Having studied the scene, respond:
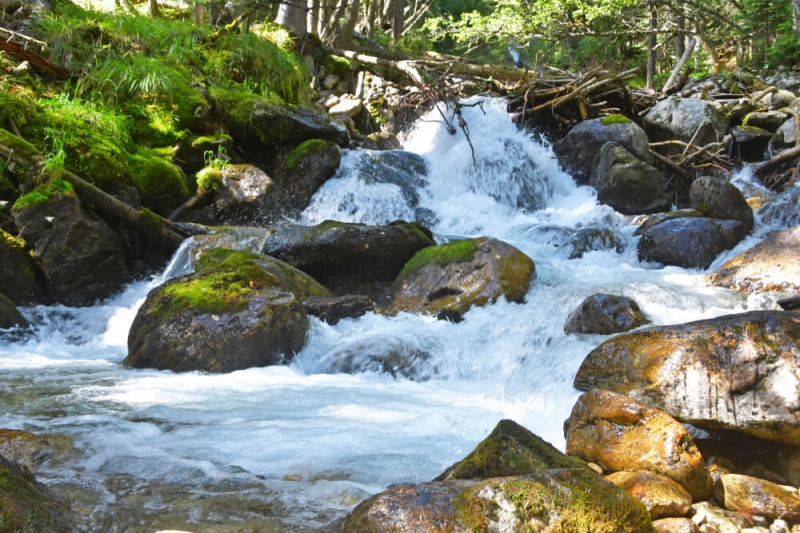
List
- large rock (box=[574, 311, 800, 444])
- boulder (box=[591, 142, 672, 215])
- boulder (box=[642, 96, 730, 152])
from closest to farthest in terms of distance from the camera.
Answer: large rock (box=[574, 311, 800, 444]) < boulder (box=[591, 142, 672, 215]) < boulder (box=[642, 96, 730, 152])

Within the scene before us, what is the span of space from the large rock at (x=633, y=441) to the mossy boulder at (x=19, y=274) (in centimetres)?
603

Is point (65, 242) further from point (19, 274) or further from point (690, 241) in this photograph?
point (690, 241)

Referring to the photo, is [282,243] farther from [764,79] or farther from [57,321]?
[764,79]

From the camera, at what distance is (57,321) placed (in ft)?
20.9

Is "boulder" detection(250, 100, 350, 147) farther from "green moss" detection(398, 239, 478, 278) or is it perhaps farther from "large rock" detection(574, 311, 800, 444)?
"large rock" detection(574, 311, 800, 444)

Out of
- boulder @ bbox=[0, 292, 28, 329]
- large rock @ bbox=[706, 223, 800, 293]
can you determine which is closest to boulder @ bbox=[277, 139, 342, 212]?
boulder @ bbox=[0, 292, 28, 329]

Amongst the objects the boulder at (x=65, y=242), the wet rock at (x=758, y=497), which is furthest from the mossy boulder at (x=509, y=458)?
the boulder at (x=65, y=242)

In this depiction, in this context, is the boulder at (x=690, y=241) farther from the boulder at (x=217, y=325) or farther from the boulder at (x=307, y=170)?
the boulder at (x=217, y=325)

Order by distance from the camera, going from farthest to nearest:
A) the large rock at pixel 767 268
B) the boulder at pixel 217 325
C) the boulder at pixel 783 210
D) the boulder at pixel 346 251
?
the boulder at pixel 783 210, the boulder at pixel 346 251, the large rock at pixel 767 268, the boulder at pixel 217 325

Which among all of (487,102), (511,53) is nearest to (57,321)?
(487,102)

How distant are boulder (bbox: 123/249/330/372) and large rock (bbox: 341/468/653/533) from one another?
327cm

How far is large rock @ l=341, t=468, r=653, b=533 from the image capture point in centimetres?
210

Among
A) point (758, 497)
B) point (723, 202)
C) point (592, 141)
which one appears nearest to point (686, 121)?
point (592, 141)

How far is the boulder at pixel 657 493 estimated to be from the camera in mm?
2555
